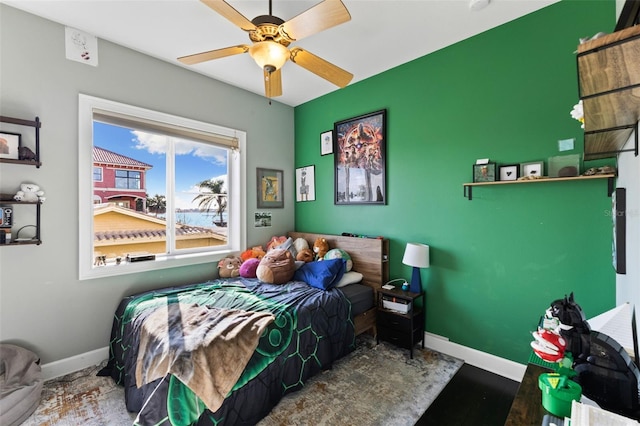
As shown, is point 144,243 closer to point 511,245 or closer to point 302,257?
point 302,257

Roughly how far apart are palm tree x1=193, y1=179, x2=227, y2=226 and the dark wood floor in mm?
2859

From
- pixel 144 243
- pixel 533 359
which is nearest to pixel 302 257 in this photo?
pixel 144 243

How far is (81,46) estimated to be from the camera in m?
2.36

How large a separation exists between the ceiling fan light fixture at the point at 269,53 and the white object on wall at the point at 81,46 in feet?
5.71

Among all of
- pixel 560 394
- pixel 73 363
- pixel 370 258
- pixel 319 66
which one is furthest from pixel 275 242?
pixel 560 394

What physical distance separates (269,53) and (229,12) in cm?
29

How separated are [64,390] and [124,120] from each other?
227 cm

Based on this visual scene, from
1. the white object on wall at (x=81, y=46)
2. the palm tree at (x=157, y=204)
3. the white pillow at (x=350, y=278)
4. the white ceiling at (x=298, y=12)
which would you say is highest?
the white ceiling at (x=298, y=12)

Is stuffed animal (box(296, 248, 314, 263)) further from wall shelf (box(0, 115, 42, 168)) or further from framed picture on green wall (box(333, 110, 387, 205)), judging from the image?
wall shelf (box(0, 115, 42, 168))

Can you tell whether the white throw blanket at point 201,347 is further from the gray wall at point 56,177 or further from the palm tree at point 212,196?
the palm tree at point 212,196

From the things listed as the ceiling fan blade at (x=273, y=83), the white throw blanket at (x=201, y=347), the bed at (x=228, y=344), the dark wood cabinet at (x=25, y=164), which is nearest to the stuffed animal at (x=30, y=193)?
the dark wood cabinet at (x=25, y=164)

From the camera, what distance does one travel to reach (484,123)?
2.38 metres

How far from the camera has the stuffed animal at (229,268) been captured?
318cm

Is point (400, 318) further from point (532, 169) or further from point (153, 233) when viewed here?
point (153, 233)
